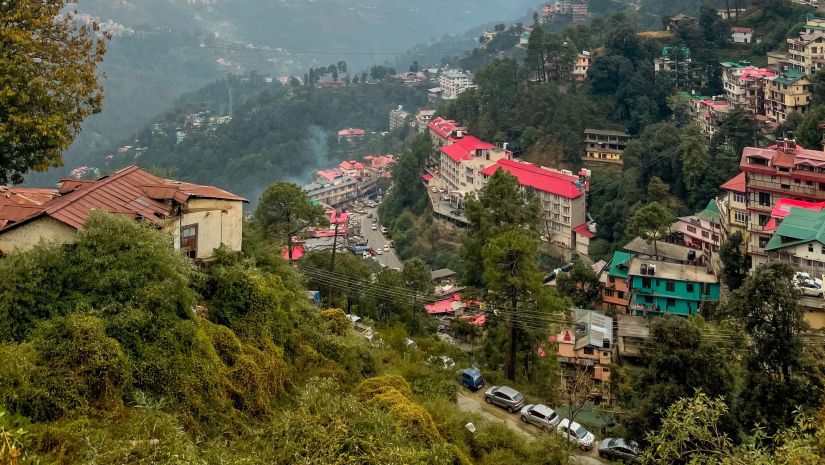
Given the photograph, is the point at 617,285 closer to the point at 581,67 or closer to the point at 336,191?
the point at 581,67

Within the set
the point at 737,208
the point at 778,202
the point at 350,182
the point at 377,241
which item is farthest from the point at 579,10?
the point at 778,202

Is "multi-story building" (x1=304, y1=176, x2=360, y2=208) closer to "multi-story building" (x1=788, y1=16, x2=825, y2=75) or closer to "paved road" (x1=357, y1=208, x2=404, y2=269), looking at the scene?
"paved road" (x1=357, y1=208, x2=404, y2=269)

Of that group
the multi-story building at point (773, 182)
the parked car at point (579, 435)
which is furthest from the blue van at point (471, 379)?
the multi-story building at point (773, 182)

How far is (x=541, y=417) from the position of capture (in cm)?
1434

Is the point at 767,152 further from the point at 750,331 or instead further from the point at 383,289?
the point at 750,331

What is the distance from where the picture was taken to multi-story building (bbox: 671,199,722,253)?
95.1 ft

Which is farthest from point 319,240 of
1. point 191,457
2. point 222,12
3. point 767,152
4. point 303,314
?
point 222,12

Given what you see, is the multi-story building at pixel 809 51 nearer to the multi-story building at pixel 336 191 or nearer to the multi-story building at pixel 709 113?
the multi-story building at pixel 709 113

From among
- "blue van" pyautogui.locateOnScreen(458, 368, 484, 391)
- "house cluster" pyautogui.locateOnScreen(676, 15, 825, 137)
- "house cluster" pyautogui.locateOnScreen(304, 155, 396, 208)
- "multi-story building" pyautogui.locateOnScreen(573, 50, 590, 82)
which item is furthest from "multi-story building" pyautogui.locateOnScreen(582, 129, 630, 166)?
"blue van" pyautogui.locateOnScreen(458, 368, 484, 391)

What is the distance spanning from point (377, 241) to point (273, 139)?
3838 cm

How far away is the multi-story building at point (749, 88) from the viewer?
38594 mm

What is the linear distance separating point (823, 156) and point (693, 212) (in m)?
7.96

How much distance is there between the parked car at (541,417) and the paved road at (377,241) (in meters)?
25.5

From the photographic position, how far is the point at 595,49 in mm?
51594
